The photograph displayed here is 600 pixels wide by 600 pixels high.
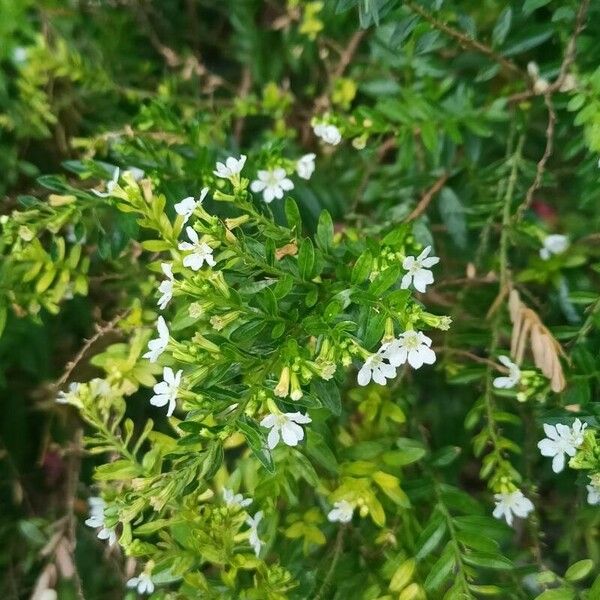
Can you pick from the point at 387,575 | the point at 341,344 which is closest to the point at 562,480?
the point at 387,575

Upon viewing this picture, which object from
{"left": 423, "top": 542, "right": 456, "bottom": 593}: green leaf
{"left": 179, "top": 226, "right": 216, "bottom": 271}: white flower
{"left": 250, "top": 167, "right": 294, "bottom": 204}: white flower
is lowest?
{"left": 423, "top": 542, "right": 456, "bottom": 593}: green leaf

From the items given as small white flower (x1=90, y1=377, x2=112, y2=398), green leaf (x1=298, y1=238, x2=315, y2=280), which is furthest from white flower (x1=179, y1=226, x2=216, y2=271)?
small white flower (x1=90, y1=377, x2=112, y2=398)

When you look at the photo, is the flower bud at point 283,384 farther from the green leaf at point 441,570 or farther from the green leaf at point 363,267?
the green leaf at point 441,570

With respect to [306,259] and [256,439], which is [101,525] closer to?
[256,439]

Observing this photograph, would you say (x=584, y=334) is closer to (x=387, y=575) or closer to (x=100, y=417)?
(x=387, y=575)

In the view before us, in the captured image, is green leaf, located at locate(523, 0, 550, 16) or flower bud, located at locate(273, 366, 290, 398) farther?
green leaf, located at locate(523, 0, 550, 16)

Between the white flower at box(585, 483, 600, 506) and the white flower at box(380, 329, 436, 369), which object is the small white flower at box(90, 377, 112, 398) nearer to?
the white flower at box(380, 329, 436, 369)

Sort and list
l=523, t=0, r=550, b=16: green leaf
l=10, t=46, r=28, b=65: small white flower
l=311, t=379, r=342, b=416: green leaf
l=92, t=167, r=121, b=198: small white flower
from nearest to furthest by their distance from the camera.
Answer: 1. l=311, t=379, r=342, b=416: green leaf
2. l=92, t=167, r=121, b=198: small white flower
3. l=523, t=0, r=550, b=16: green leaf
4. l=10, t=46, r=28, b=65: small white flower

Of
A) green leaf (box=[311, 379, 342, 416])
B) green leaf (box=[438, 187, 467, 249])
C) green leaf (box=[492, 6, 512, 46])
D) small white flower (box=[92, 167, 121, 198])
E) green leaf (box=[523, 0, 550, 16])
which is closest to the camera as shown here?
green leaf (box=[311, 379, 342, 416])

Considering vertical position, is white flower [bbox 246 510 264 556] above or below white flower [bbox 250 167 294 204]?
below
